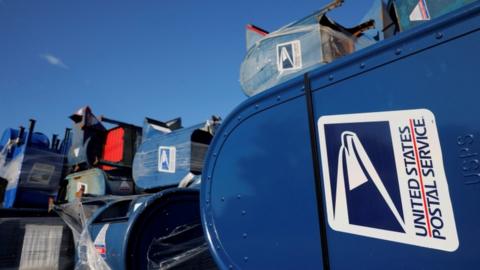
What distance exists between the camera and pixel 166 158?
456 cm

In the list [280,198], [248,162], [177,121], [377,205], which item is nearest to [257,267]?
[280,198]

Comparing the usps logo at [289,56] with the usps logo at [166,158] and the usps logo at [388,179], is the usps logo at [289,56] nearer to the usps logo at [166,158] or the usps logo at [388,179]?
the usps logo at [388,179]

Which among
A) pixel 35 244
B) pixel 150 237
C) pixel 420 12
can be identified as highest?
pixel 420 12

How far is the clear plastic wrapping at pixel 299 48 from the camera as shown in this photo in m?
2.32

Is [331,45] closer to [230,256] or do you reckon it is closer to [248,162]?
[248,162]

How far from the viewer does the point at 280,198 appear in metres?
1.46

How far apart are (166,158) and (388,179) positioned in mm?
3768

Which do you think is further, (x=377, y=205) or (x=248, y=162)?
(x=248, y=162)

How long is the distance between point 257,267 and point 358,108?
34.7 inches

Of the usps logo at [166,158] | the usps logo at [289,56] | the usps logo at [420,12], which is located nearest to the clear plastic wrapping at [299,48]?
the usps logo at [289,56]

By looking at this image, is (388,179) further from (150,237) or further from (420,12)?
(150,237)

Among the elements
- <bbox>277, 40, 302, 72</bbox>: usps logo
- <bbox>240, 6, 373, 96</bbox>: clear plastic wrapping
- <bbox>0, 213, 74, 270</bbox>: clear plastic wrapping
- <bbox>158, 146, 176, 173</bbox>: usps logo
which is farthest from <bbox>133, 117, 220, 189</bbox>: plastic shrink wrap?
<bbox>277, 40, 302, 72</bbox>: usps logo

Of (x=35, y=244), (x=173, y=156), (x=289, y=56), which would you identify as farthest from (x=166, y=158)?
(x=289, y=56)

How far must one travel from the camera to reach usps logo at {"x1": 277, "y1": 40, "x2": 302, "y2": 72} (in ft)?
7.74
